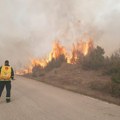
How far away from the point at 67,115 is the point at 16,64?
52313 mm

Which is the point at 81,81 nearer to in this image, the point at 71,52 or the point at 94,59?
the point at 94,59

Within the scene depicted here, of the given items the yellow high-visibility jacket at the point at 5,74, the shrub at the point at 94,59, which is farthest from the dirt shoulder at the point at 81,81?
the yellow high-visibility jacket at the point at 5,74

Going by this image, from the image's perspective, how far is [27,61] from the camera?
5509 centimetres

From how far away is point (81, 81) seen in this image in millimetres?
27391

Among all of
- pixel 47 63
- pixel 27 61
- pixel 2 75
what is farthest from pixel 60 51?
pixel 2 75

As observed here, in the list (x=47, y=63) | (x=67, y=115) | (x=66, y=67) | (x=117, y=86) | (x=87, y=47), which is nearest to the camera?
(x=67, y=115)

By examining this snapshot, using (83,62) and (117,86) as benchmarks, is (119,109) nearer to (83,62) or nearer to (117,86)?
(117,86)

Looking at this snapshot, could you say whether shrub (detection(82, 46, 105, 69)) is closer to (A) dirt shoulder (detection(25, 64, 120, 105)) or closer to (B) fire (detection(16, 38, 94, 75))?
(A) dirt shoulder (detection(25, 64, 120, 105))

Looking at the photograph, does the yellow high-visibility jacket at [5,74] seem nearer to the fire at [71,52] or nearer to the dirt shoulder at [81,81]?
the dirt shoulder at [81,81]

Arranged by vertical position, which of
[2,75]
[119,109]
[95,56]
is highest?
[95,56]

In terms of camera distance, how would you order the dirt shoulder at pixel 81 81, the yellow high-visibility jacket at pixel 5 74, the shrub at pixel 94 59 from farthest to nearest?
the shrub at pixel 94 59 < the dirt shoulder at pixel 81 81 < the yellow high-visibility jacket at pixel 5 74

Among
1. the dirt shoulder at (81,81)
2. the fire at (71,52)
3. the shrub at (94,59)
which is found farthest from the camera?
the fire at (71,52)

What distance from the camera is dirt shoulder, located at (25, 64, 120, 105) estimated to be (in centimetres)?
2075

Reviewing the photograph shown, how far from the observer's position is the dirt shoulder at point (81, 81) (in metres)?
20.8
